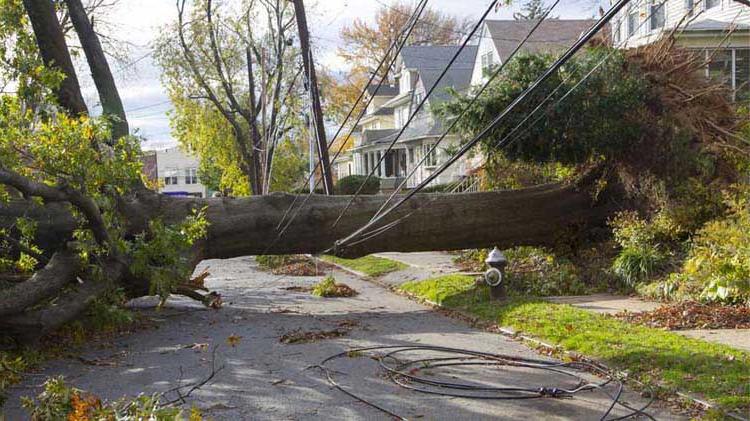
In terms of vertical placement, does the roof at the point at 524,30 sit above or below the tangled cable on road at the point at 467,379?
above

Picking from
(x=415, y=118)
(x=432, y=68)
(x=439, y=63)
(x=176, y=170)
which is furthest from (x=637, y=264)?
(x=176, y=170)

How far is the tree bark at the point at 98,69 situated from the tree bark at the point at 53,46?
4.31 ft

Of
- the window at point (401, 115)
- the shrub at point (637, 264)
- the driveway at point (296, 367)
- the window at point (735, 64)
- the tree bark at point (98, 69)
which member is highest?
the window at point (401, 115)

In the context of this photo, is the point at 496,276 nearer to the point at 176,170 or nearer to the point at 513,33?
the point at 513,33

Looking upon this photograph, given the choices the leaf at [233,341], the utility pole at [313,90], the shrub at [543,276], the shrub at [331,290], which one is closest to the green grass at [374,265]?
the utility pole at [313,90]

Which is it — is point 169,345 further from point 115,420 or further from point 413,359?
point 115,420

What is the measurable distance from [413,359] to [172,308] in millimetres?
6966

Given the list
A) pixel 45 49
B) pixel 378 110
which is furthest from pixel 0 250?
pixel 378 110

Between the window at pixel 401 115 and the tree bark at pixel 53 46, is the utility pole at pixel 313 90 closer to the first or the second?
the tree bark at pixel 53 46

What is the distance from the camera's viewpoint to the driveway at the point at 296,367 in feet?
24.0

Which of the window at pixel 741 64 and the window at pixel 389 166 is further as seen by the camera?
the window at pixel 389 166

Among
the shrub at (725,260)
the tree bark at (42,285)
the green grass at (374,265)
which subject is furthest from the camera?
the green grass at (374,265)

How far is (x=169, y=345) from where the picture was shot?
11273mm

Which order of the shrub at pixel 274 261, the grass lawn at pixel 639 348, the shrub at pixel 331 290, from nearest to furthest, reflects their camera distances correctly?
the grass lawn at pixel 639 348 < the shrub at pixel 331 290 < the shrub at pixel 274 261
